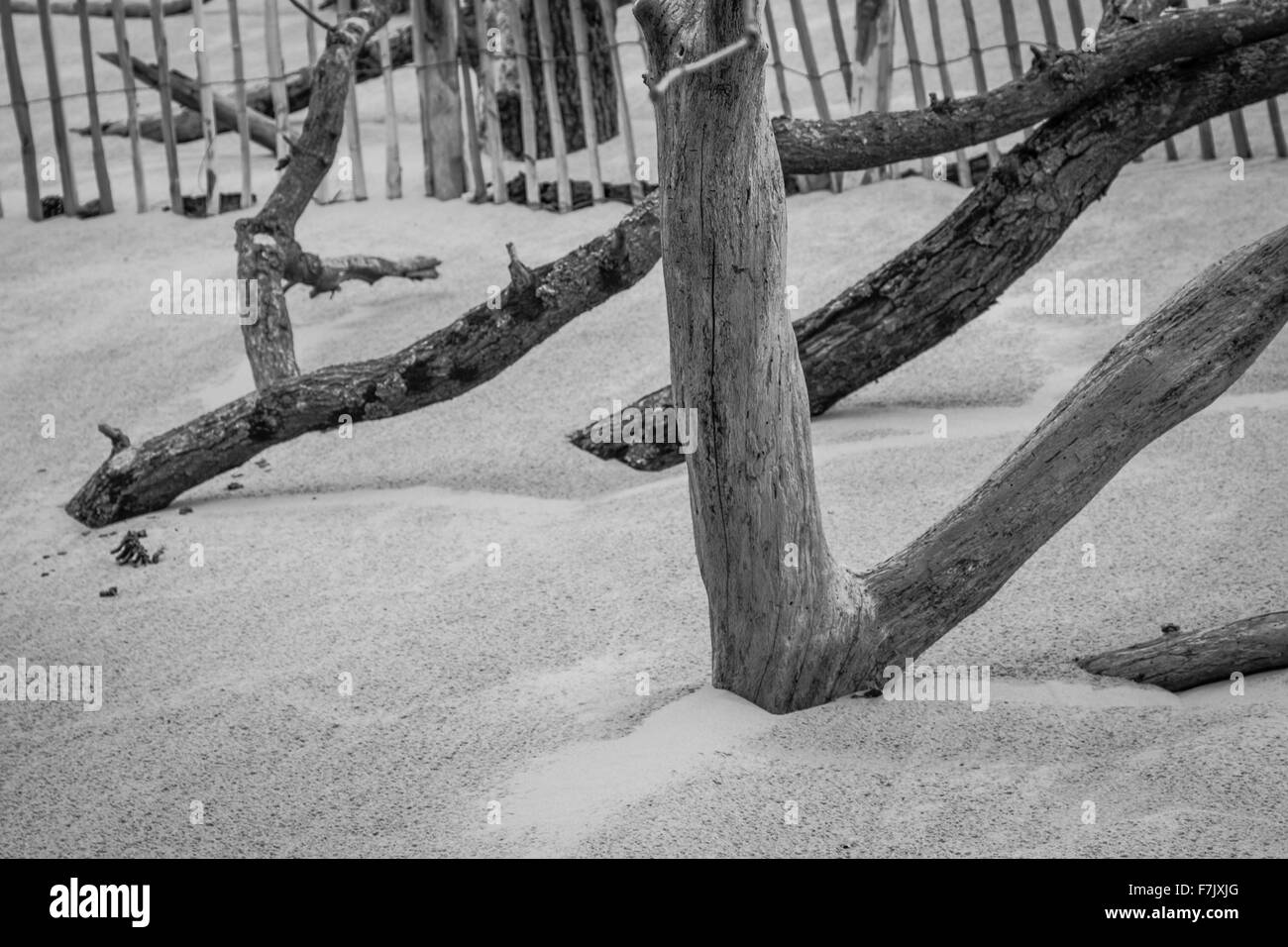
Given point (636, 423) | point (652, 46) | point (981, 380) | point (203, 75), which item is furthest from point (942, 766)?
point (203, 75)

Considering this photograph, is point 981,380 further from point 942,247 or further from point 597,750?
point 597,750

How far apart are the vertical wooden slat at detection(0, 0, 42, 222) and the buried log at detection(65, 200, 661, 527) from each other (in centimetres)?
311

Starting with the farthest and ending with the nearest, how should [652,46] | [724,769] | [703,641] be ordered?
1. [703,641]
2. [724,769]
3. [652,46]

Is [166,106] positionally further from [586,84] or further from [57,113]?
[586,84]

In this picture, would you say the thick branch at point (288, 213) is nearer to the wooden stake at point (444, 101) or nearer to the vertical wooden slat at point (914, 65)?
the wooden stake at point (444, 101)

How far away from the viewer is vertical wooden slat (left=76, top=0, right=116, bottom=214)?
6.87 m

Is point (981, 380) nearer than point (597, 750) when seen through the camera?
No

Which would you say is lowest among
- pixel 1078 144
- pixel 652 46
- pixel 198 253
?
pixel 198 253

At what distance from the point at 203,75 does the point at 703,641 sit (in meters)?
4.92

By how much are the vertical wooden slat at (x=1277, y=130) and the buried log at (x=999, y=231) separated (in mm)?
2147

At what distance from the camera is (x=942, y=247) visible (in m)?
4.57

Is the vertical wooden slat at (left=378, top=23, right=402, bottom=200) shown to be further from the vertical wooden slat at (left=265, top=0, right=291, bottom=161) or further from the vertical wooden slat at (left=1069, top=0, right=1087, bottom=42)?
the vertical wooden slat at (left=1069, top=0, right=1087, bottom=42)

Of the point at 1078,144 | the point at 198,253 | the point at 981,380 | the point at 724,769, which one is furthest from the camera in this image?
the point at 198,253

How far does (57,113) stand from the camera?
271 inches
